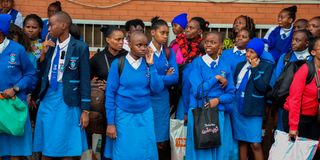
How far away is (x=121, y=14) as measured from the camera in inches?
380

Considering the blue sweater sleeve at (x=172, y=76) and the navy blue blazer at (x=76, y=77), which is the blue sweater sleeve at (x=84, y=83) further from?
the blue sweater sleeve at (x=172, y=76)

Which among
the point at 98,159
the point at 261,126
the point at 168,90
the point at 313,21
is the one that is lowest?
the point at 98,159

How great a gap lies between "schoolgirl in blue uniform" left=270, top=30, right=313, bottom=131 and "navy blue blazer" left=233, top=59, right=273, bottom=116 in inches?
8.9

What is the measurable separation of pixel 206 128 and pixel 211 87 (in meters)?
0.48

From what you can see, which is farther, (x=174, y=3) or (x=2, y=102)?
(x=174, y=3)

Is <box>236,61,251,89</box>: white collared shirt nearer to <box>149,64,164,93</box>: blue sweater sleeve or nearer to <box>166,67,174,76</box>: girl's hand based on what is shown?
<box>166,67,174,76</box>: girl's hand

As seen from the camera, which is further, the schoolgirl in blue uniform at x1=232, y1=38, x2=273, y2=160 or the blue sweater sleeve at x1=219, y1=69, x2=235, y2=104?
the schoolgirl in blue uniform at x1=232, y1=38, x2=273, y2=160

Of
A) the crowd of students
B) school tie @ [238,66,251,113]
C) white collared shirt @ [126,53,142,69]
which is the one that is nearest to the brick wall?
the crowd of students

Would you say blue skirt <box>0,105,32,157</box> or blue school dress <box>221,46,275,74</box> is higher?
blue school dress <box>221,46,275,74</box>

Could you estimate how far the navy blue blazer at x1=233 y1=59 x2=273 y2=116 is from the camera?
7.00m

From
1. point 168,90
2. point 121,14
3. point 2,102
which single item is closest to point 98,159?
point 168,90

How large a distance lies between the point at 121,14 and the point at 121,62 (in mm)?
3353

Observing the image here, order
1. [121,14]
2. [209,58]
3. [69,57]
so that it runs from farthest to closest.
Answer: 1. [121,14]
2. [209,58]
3. [69,57]

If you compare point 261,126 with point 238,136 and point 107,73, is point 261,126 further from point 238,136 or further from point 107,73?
point 107,73
